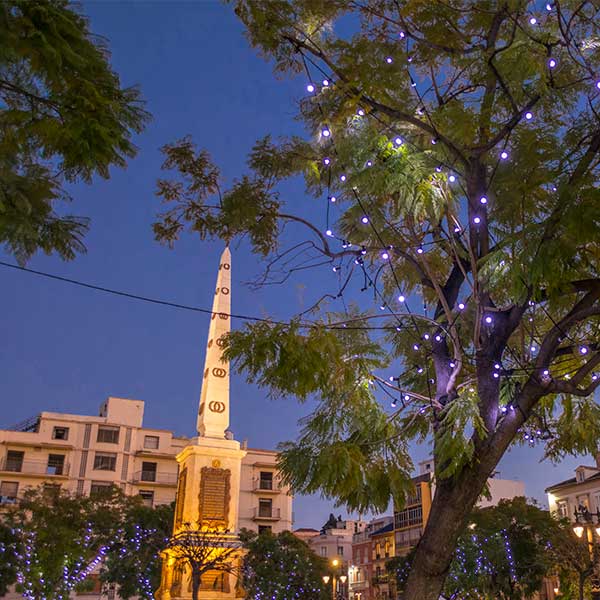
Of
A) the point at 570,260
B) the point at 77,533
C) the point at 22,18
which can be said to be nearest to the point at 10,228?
the point at 22,18

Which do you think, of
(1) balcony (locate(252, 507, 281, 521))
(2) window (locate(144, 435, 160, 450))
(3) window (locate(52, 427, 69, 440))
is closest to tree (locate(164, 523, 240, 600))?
(1) balcony (locate(252, 507, 281, 521))

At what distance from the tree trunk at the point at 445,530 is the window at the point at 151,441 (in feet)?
149

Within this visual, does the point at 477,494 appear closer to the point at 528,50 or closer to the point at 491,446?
the point at 491,446

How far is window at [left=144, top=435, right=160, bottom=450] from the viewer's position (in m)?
50.3

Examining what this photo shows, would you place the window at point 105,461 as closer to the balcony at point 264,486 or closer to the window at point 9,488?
the window at point 9,488

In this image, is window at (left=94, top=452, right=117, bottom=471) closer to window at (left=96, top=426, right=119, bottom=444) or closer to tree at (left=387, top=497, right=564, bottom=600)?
window at (left=96, top=426, right=119, bottom=444)

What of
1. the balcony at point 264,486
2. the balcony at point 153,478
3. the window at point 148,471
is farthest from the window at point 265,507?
the window at point 148,471

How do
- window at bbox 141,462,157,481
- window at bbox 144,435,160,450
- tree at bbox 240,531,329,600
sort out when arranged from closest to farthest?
tree at bbox 240,531,329,600
window at bbox 141,462,157,481
window at bbox 144,435,160,450

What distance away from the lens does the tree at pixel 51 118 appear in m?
4.54

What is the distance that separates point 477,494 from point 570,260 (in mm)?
2460

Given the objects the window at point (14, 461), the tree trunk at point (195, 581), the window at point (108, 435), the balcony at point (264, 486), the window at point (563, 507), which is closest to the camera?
the tree trunk at point (195, 581)

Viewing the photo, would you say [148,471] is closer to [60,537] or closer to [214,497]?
[60,537]

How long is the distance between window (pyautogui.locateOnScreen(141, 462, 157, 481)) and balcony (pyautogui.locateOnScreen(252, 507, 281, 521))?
7398 millimetres

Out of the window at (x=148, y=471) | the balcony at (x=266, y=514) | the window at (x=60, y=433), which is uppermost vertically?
the window at (x=60, y=433)
